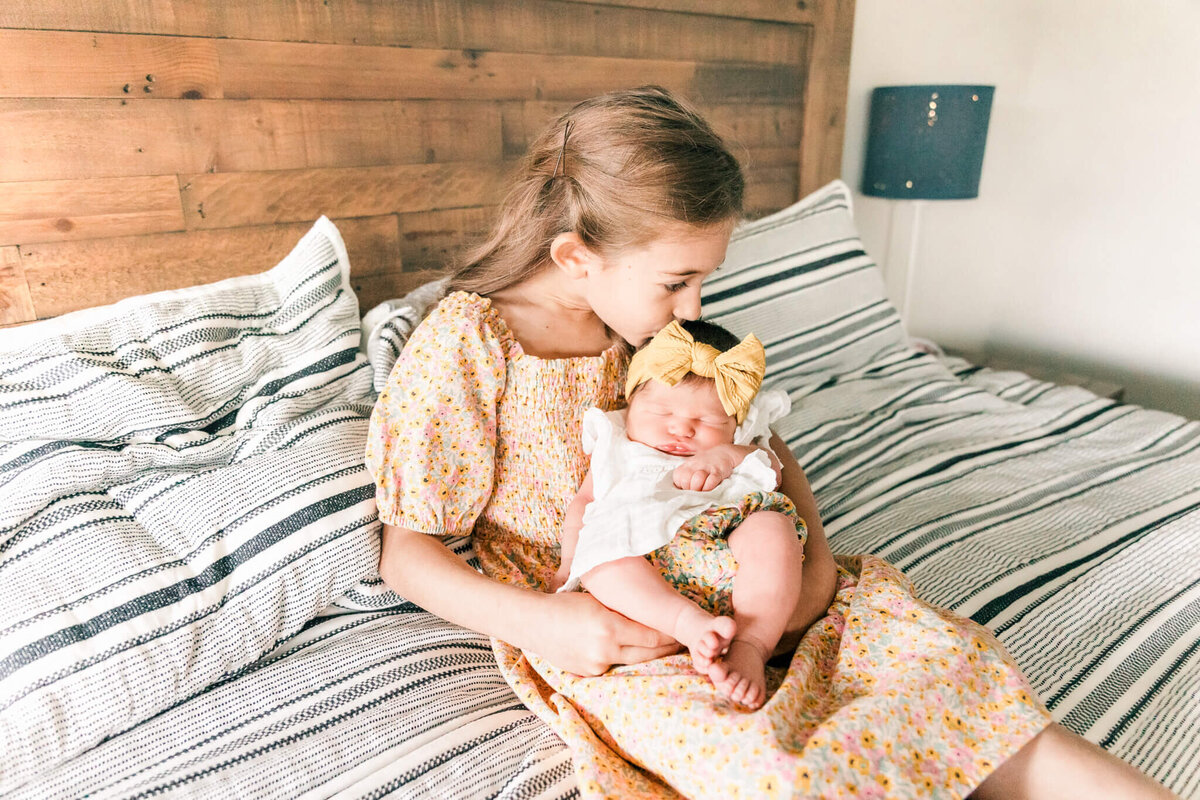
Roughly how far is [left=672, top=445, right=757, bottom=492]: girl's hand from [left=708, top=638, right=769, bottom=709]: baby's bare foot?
20 cm

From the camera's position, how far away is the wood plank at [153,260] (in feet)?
3.68

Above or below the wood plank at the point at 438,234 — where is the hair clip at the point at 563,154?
above

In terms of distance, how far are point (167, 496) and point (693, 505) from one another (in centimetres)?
61

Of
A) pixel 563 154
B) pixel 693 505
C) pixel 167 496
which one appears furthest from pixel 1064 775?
pixel 167 496

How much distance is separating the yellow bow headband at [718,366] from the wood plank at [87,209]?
805 mm

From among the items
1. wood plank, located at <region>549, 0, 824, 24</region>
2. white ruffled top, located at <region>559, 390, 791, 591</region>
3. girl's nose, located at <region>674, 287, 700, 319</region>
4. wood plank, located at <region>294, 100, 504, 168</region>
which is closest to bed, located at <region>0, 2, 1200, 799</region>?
wood plank, located at <region>294, 100, 504, 168</region>

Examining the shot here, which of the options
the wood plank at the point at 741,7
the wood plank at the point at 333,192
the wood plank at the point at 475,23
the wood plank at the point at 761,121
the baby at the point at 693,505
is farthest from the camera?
the wood plank at the point at 761,121

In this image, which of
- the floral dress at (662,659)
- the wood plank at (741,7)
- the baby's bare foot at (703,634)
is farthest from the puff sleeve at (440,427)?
the wood plank at (741,7)

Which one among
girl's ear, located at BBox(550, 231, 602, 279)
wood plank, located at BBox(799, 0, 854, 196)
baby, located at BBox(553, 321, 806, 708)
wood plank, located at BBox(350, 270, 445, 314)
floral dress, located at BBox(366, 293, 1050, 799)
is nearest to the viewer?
floral dress, located at BBox(366, 293, 1050, 799)

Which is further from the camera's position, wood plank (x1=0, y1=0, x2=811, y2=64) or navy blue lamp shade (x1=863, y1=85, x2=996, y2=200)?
navy blue lamp shade (x1=863, y1=85, x2=996, y2=200)

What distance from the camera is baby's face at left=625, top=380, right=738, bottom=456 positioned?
97 centimetres

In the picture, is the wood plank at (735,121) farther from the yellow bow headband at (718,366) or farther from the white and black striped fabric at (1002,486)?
the yellow bow headband at (718,366)

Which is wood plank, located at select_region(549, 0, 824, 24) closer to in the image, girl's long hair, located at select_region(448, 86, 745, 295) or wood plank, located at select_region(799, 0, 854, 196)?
wood plank, located at select_region(799, 0, 854, 196)

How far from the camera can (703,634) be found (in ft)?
2.49
